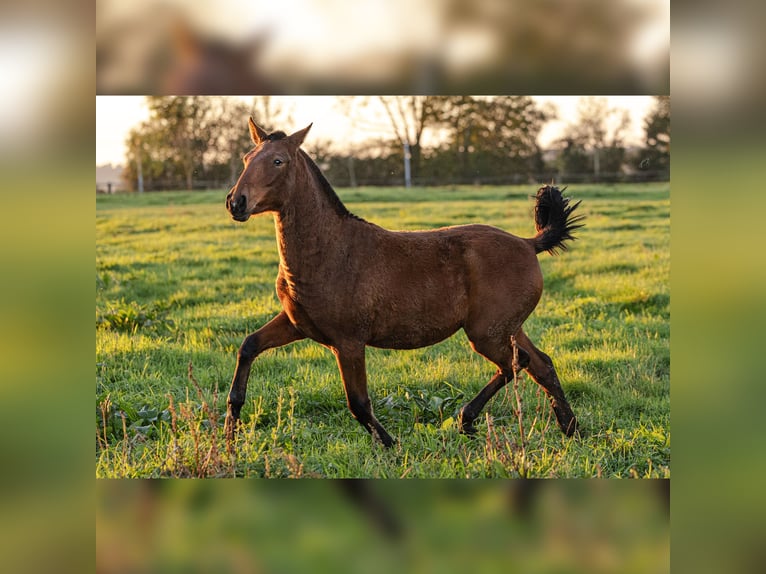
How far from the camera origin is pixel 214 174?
748 centimetres

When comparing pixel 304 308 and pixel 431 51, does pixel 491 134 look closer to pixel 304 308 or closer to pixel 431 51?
pixel 304 308

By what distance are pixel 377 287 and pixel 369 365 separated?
1140 millimetres

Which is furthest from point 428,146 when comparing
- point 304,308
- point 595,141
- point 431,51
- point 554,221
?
point 431,51

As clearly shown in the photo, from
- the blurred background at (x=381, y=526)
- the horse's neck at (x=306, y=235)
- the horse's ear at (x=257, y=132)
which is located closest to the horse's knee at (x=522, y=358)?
the horse's neck at (x=306, y=235)

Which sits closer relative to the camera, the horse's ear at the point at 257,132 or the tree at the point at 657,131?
the horse's ear at the point at 257,132

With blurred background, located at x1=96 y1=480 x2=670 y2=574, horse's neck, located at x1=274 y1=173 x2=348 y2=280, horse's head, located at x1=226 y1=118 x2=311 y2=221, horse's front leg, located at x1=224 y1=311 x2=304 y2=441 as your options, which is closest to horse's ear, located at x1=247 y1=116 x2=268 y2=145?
horse's head, located at x1=226 y1=118 x2=311 y2=221

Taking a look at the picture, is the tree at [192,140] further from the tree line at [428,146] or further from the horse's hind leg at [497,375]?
the horse's hind leg at [497,375]

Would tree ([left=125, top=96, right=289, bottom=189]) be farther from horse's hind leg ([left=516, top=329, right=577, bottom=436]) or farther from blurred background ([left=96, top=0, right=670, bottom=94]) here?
blurred background ([left=96, top=0, right=670, bottom=94])

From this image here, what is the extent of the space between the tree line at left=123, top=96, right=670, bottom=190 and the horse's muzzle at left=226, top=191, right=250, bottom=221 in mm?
1426

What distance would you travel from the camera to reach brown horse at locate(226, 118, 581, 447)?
12.4ft

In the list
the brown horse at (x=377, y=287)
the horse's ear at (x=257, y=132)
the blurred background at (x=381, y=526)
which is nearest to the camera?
the blurred background at (x=381, y=526)

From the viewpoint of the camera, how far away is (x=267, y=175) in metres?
3.46

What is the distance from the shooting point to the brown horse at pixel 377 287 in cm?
377
